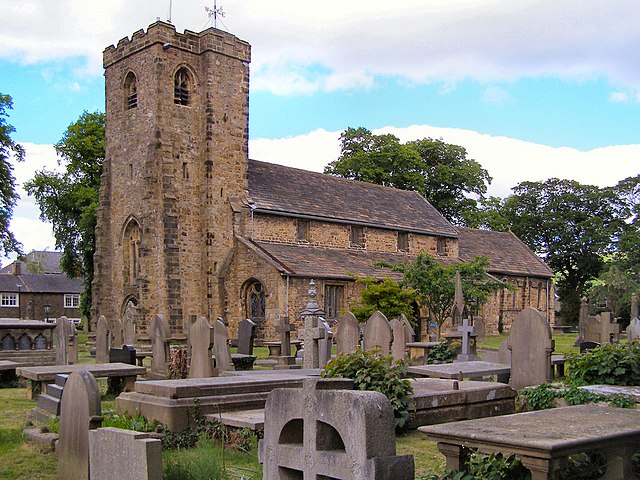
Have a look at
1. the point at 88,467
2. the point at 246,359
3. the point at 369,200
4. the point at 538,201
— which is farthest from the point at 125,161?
the point at 538,201

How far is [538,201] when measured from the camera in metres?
62.0

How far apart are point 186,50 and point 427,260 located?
13.5 m

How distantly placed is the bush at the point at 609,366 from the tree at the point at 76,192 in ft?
107

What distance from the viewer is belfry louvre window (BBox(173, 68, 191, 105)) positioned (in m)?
32.4

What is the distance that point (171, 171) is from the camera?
3152cm

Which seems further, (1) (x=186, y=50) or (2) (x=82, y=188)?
(2) (x=82, y=188)

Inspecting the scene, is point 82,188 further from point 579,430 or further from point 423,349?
point 579,430

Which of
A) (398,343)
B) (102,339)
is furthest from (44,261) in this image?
(398,343)

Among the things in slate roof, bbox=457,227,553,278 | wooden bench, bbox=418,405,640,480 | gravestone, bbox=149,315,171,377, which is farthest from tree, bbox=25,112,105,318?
wooden bench, bbox=418,405,640,480

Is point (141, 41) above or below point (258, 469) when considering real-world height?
above

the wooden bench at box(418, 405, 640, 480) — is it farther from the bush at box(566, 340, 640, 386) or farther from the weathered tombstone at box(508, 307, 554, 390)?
the weathered tombstone at box(508, 307, 554, 390)

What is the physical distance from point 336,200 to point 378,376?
28.8 metres

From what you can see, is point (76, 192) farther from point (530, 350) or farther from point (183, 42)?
point (530, 350)

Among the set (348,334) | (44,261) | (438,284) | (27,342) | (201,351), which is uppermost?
(44,261)
